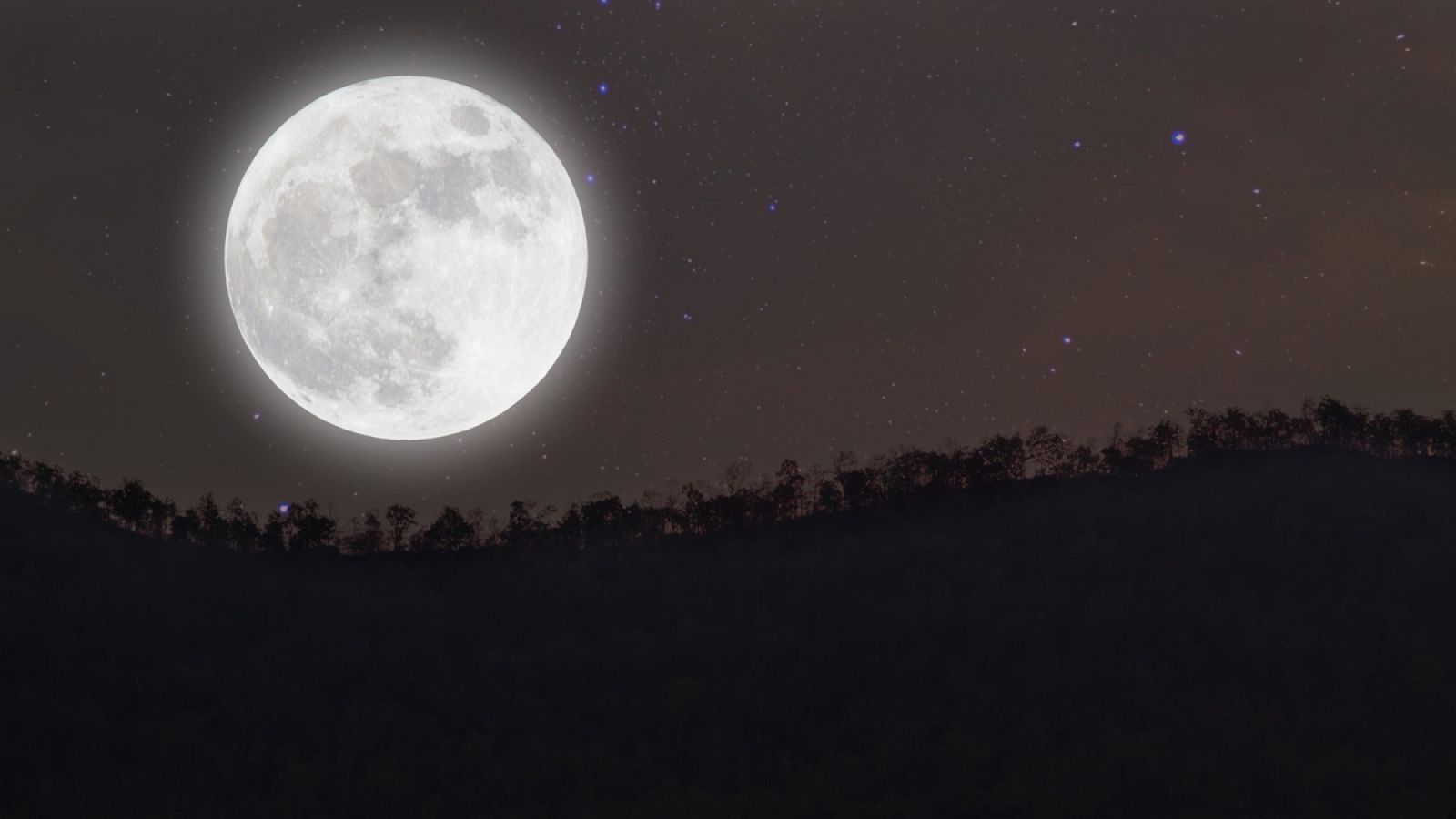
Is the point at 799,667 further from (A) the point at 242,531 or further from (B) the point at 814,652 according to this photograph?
(A) the point at 242,531

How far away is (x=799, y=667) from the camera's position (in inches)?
1612

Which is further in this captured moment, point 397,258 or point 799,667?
point 799,667

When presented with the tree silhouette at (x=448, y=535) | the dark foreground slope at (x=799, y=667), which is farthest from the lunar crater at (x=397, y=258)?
the tree silhouette at (x=448, y=535)

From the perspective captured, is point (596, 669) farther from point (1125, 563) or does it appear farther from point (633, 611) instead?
point (1125, 563)

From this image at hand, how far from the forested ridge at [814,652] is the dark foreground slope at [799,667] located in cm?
16

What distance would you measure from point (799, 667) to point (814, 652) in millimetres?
1561

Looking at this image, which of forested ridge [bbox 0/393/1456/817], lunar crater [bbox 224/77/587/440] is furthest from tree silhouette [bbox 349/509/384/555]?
lunar crater [bbox 224/77/587/440]

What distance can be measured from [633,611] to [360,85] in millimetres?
33295

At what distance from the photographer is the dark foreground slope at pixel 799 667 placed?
105ft

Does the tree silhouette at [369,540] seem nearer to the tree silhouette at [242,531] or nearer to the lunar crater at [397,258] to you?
the tree silhouette at [242,531]

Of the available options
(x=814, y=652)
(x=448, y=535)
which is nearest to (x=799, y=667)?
(x=814, y=652)

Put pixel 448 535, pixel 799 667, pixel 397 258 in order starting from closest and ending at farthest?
pixel 397 258
pixel 799 667
pixel 448 535

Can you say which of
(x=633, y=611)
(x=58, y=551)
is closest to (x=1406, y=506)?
(x=633, y=611)

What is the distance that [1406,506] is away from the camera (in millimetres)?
58750
